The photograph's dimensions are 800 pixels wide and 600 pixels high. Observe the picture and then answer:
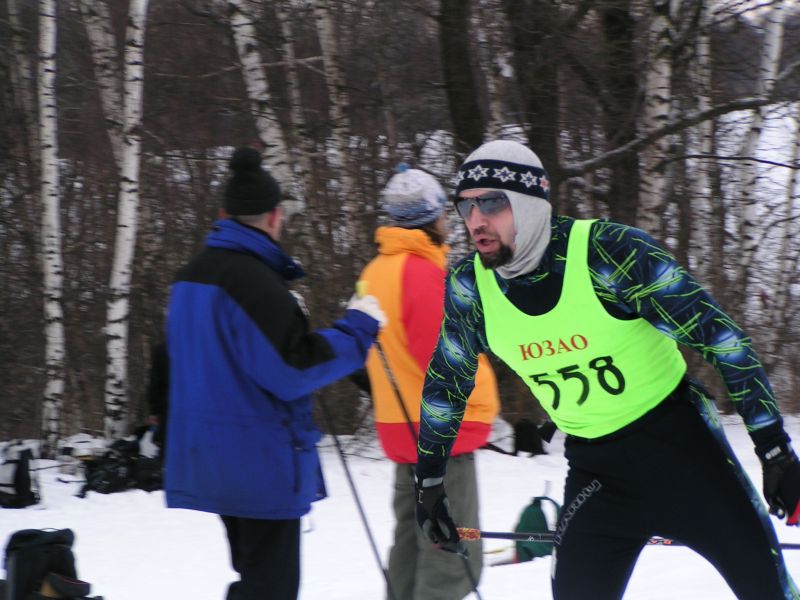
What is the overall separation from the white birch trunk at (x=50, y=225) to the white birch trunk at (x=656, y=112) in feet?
15.2

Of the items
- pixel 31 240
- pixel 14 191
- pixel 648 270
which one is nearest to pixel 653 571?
pixel 648 270

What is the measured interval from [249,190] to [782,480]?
1674mm

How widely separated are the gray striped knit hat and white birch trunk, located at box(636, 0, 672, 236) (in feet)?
15.4

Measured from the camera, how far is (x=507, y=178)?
2.45 metres

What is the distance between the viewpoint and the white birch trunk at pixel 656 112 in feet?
25.3

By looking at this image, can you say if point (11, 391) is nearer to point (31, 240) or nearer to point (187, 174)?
point (31, 240)

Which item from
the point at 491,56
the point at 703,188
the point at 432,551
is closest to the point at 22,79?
the point at 491,56

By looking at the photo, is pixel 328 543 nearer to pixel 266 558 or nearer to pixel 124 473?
pixel 124 473

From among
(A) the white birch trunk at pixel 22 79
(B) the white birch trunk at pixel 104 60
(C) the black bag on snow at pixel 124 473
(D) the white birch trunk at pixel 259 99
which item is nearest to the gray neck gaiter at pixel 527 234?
(C) the black bag on snow at pixel 124 473

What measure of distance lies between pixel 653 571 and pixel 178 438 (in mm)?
2710

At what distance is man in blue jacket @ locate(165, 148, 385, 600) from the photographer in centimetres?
276

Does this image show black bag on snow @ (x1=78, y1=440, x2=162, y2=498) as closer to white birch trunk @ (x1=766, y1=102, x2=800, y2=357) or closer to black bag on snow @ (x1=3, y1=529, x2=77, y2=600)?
black bag on snow @ (x1=3, y1=529, x2=77, y2=600)

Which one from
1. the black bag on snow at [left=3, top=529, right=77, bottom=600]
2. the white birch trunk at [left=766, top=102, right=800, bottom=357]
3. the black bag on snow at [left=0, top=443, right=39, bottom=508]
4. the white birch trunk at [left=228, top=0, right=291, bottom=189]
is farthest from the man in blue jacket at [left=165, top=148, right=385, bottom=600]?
the white birch trunk at [left=766, top=102, right=800, bottom=357]

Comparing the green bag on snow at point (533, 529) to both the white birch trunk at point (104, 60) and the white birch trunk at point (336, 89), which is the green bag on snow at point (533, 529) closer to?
the white birch trunk at point (336, 89)
